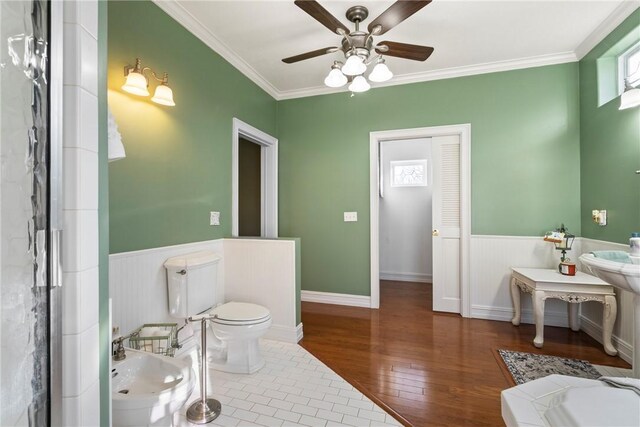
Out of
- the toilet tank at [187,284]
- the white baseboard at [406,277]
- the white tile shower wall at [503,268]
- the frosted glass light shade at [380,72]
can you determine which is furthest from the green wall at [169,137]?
the white baseboard at [406,277]

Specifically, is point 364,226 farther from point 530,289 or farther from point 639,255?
point 639,255

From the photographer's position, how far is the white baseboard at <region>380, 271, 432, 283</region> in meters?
4.75

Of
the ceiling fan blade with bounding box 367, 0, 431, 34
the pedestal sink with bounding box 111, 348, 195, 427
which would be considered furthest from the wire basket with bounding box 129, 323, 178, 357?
the ceiling fan blade with bounding box 367, 0, 431, 34

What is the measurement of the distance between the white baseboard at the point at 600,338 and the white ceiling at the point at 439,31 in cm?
257

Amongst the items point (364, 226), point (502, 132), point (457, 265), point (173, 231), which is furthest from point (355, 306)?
point (502, 132)

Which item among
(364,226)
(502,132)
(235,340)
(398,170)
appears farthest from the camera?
(398,170)

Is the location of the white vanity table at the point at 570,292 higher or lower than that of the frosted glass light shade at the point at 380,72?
lower

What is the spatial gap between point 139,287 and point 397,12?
238 cm

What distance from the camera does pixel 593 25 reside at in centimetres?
245

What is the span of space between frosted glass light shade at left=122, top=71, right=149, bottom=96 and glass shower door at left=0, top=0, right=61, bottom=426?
1202 mm

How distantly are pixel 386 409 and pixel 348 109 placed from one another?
3.14m

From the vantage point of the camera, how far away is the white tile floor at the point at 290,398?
159cm

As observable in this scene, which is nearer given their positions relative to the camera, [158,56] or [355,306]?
[158,56]

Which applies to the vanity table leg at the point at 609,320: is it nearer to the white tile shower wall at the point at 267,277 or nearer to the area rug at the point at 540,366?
the area rug at the point at 540,366
